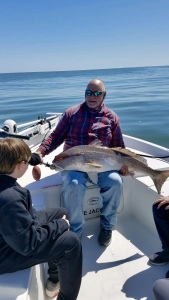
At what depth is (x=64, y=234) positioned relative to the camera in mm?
1871

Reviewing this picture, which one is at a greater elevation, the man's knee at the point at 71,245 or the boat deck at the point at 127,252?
the man's knee at the point at 71,245

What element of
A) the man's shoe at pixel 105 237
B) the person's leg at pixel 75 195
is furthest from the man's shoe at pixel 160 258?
the person's leg at pixel 75 195

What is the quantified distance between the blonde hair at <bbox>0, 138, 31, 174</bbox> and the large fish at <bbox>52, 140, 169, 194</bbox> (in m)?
1.26

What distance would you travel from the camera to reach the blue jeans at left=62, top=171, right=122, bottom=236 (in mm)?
2752

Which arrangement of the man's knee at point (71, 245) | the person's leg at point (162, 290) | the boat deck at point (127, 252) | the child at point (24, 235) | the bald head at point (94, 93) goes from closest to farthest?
the child at point (24, 235) < the person's leg at point (162, 290) < the man's knee at point (71, 245) < the boat deck at point (127, 252) < the bald head at point (94, 93)

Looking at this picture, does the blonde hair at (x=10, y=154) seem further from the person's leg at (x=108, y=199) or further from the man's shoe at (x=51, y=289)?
the person's leg at (x=108, y=199)

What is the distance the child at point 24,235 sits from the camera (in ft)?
5.01

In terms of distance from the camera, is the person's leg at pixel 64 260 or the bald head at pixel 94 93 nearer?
the person's leg at pixel 64 260

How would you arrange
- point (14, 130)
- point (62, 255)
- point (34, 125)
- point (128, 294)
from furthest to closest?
point (34, 125) → point (14, 130) → point (128, 294) → point (62, 255)

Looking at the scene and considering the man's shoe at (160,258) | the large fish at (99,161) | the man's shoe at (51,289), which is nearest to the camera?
the man's shoe at (51,289)

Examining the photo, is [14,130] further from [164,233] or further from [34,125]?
[164,233]

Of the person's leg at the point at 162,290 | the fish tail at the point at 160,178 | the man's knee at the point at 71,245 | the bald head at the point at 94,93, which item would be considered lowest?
the person's leg at the point at 162,290

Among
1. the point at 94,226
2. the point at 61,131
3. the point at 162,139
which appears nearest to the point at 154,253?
the point at 94,226

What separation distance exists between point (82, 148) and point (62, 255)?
4.33 ft
